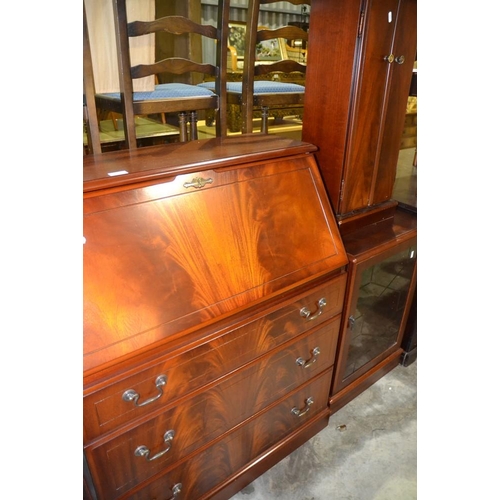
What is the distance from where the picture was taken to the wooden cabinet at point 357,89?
50.6 inches

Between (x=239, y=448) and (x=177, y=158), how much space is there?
37.2 inches

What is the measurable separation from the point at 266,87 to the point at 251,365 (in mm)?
1596

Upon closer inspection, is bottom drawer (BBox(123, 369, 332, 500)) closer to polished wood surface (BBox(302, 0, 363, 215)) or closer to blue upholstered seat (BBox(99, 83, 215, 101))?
polished wood surface (BBox(302, 0, 363, 215))

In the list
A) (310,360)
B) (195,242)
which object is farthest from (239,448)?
(195,242)

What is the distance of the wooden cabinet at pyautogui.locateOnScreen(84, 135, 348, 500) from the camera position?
899 millimetres

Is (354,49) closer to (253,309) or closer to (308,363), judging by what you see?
(253,309)

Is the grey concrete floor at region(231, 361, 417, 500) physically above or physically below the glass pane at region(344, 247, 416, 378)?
below

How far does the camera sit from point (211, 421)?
1.15 metres

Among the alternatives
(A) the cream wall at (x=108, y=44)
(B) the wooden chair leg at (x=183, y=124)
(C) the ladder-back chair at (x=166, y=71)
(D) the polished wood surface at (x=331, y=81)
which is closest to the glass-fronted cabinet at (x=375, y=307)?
(D) the polished wood surface at (x=331, y=81)

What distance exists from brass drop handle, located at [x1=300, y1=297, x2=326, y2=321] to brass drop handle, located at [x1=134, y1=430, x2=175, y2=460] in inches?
20.3

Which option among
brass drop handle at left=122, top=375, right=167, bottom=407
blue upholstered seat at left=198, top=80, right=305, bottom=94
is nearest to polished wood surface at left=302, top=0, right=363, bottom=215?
blue upholstered seat at left=198, top=80, right=305, bottom=94

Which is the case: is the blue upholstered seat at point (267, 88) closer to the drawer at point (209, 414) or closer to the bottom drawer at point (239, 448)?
the drawer at point (209, 414)

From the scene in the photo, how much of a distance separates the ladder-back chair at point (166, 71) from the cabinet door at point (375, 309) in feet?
3.03

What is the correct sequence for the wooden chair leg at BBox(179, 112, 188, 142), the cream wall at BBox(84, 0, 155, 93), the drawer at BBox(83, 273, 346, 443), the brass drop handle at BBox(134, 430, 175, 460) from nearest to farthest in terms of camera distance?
the drawer at BBox(83, 273, 346, 443) < the brass drop handle at BBox(134, 430, 175, 460) < the cream wall at BBox(84, 0, 155, 93) < the wooden chair leg at BBox(179, 112, 188, 142)
